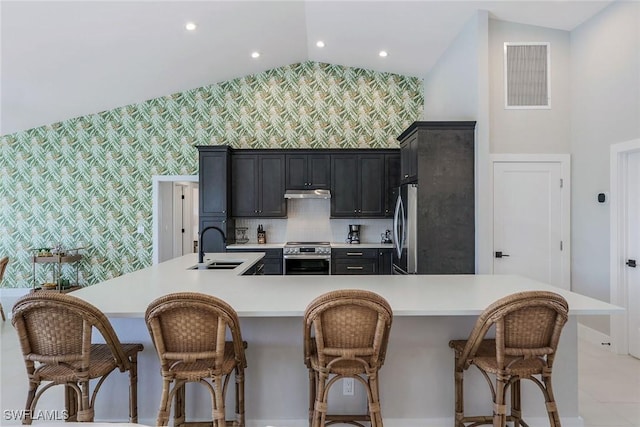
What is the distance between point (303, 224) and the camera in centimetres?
609

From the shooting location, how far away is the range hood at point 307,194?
5564 millimetres

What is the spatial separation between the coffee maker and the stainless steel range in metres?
0.58

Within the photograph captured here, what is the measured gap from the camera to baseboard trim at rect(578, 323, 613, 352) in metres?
3.80

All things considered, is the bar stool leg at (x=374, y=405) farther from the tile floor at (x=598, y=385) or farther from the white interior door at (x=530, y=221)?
the white interior door at (x=530, y=221)

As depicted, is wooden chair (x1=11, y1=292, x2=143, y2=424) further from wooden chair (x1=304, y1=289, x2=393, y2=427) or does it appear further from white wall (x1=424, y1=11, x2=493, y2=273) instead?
white wall (x1=424, y1=11, x2=493, y2=273)

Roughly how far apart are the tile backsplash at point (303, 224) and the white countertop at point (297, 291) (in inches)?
114

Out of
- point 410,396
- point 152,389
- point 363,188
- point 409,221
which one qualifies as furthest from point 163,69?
point 410,396

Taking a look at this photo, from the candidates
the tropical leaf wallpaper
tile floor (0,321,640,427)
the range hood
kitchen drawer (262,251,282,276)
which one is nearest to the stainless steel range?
kitchen drawer (262,251,282,276)

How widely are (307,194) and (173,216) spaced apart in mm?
2801

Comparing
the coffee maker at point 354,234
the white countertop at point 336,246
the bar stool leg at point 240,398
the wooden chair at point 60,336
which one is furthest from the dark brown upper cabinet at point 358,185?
the wooden chair at point 60,336

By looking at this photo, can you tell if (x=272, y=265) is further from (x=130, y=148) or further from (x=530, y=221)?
(x=530, y=221)

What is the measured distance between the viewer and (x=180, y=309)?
Result: 175 cm

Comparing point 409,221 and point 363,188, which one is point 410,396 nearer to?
point 409,221

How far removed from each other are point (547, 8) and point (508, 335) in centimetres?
365
